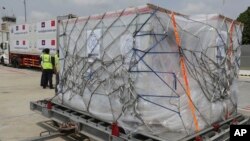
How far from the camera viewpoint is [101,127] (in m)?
5.06

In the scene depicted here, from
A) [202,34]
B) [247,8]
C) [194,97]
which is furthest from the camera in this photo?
[247,8]

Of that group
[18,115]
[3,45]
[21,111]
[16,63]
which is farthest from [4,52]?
[18,115]

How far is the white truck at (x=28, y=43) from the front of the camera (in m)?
19.7

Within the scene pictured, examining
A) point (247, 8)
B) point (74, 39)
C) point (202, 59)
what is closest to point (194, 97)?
point (202, 59)

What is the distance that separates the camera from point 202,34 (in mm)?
5324

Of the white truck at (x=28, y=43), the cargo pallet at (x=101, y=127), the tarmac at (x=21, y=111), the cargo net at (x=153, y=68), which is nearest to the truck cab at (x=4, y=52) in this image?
the white truck at (x=28, y=43)

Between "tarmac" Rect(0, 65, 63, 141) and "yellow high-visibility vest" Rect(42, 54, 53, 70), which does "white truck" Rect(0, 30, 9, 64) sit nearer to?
"yellow high-visibility vest" Rect(42, 54, 53, 70)

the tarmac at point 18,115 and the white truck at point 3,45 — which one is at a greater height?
the white truck at point 3,45

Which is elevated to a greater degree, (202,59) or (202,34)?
(202,34)

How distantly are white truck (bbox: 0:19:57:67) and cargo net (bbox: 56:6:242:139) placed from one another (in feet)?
45.3

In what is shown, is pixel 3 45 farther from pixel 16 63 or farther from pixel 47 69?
pixel 47 69

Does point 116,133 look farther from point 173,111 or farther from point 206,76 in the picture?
point 206,76

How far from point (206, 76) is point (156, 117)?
1.27m

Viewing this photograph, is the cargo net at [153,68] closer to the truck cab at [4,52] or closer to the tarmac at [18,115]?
the tarmac at [18,115]
